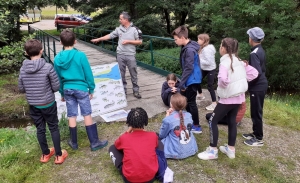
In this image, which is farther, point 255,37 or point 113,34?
point 113,34

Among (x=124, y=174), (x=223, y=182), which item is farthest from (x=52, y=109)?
(x=223, y=182)

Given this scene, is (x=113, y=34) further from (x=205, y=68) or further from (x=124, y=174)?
(x=124, y=174)

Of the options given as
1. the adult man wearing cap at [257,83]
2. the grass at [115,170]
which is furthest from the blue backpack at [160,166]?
the adult man wearing cap at [257,83]

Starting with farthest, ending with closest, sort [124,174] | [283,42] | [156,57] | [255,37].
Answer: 1. [156,57]
2. [283,42]
3. [255,37]
4. [124,174]

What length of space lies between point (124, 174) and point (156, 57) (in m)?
8.33

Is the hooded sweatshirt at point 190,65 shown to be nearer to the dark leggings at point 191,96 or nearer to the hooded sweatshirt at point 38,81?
the dark leggings at point 191,96

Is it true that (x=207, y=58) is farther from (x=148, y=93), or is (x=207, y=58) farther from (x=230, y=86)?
(x=230, y=86)

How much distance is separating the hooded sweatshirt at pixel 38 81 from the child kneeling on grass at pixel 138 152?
0.98m

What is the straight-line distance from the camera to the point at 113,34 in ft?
17.2

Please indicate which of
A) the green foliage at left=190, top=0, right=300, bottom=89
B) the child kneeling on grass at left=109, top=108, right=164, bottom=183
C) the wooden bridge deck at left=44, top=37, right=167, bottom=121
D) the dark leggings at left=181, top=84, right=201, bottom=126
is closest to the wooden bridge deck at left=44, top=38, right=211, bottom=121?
the wooden bridge deck at left=44, top=37, right=167, bottom=121

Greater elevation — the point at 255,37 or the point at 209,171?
the point at 255,37

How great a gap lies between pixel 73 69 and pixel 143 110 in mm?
1048

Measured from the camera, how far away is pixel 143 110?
9.99 feet

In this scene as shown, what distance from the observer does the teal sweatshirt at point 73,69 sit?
3377 millimetres
